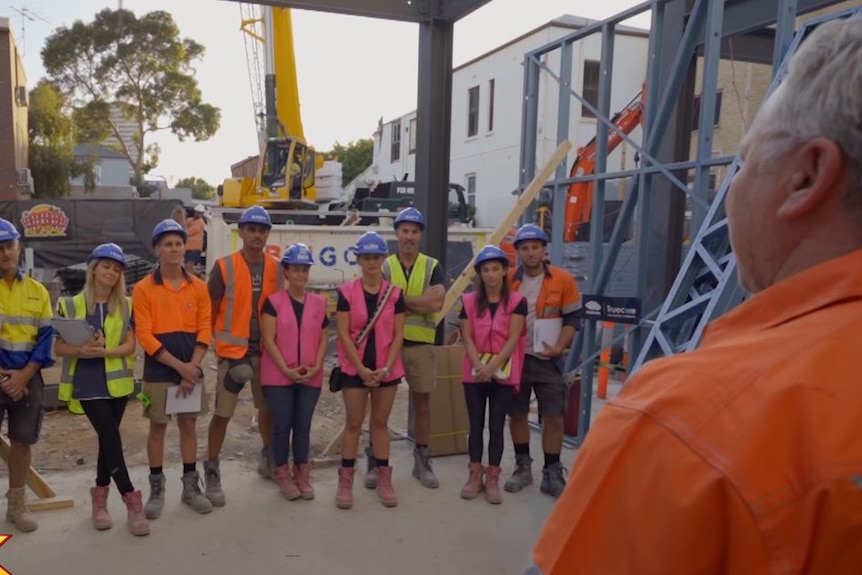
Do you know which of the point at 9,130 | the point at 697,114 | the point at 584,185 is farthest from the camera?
the point at 9,130

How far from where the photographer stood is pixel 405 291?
502 centimetres

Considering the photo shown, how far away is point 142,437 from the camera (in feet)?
19.6

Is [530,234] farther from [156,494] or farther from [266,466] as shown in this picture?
[156,494]

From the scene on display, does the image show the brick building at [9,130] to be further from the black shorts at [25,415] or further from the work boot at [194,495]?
the work boot at [194,495]

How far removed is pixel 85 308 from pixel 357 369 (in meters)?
1.72

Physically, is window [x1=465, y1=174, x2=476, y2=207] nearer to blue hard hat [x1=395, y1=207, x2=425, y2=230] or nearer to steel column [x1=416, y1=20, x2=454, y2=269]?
steel column [x1=416, y1=20, x2=454, y2=269]

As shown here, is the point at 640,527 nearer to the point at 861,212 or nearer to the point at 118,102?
the point at 861,212

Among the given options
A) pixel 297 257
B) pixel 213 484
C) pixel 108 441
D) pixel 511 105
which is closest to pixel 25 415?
pixel 108 441

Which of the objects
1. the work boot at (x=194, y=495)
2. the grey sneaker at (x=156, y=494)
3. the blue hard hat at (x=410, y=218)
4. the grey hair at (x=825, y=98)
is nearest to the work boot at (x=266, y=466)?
the work boot at (x=194, y=495)

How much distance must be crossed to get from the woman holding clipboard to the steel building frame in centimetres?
319

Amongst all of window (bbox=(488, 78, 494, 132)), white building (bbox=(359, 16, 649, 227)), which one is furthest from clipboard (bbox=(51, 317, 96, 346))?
window (bbox=(488, 78, 494, 132))

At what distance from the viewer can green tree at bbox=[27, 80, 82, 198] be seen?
86.5ft

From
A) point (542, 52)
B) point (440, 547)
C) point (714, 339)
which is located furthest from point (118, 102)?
point (714, 339)

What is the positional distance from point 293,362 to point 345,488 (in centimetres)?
93
